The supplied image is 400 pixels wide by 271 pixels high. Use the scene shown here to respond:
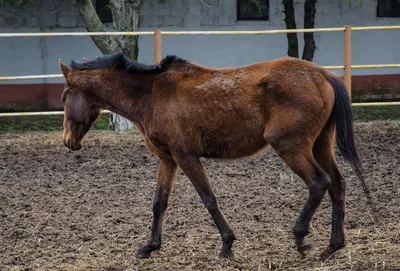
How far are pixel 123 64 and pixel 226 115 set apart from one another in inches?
44.4

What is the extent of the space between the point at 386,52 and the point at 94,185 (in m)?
10.1

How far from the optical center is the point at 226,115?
6.45 m

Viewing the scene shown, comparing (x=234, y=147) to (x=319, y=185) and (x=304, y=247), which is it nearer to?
(x=319, y=185)

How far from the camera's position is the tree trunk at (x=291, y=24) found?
1620 centimetres

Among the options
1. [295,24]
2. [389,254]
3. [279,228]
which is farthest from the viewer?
[295,24]

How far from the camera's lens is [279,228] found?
7.72 meters

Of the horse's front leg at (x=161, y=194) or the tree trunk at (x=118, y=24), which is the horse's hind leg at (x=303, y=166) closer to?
the horse's front leg at (x=161, y=194)

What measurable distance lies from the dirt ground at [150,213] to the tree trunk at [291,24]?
5234 mm

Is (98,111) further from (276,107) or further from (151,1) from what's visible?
(151,1)

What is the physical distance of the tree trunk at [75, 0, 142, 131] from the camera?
13625mm

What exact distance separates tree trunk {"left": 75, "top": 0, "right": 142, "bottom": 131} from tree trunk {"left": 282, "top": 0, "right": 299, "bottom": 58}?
363cm

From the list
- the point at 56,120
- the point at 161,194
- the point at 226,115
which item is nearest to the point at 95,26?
the point at 56,120

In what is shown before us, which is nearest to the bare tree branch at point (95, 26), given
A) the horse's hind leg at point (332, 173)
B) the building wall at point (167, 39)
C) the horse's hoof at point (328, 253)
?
the building wall at point (167, 39)

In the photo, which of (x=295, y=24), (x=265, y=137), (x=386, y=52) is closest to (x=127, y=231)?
(x=265, y=137)
